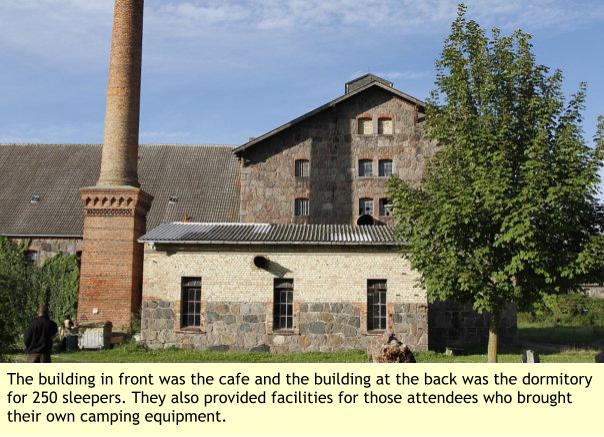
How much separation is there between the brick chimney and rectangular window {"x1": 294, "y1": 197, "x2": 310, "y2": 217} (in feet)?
20.8

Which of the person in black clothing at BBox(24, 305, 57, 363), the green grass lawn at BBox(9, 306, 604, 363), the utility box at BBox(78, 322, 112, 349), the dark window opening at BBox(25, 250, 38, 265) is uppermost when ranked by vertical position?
the dark window opening at BBox(25, 250, 38, 265)

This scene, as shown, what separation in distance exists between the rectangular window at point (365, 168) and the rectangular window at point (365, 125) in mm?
1280

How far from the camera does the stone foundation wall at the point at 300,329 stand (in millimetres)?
17812

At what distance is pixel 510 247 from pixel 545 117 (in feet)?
10.0

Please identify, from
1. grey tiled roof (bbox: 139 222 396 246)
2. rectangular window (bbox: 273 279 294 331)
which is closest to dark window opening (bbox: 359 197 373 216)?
grey tiled roof (bbox: 139 222 396 246)

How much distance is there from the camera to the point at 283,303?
715 inches

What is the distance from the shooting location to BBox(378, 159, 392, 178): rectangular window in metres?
24.4

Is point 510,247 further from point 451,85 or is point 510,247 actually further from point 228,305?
point 228,305

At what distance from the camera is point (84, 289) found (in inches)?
829

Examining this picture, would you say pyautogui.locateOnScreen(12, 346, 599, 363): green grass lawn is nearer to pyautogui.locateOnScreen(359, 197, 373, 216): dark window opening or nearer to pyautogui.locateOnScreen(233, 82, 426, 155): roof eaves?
pyautogui.locateOnScreen(359, 197, 373, 216): dark window opening

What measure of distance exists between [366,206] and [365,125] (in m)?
3.66

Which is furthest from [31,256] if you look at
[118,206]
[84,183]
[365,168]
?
[365,168]

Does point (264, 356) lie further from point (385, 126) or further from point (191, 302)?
point (385, 126)
